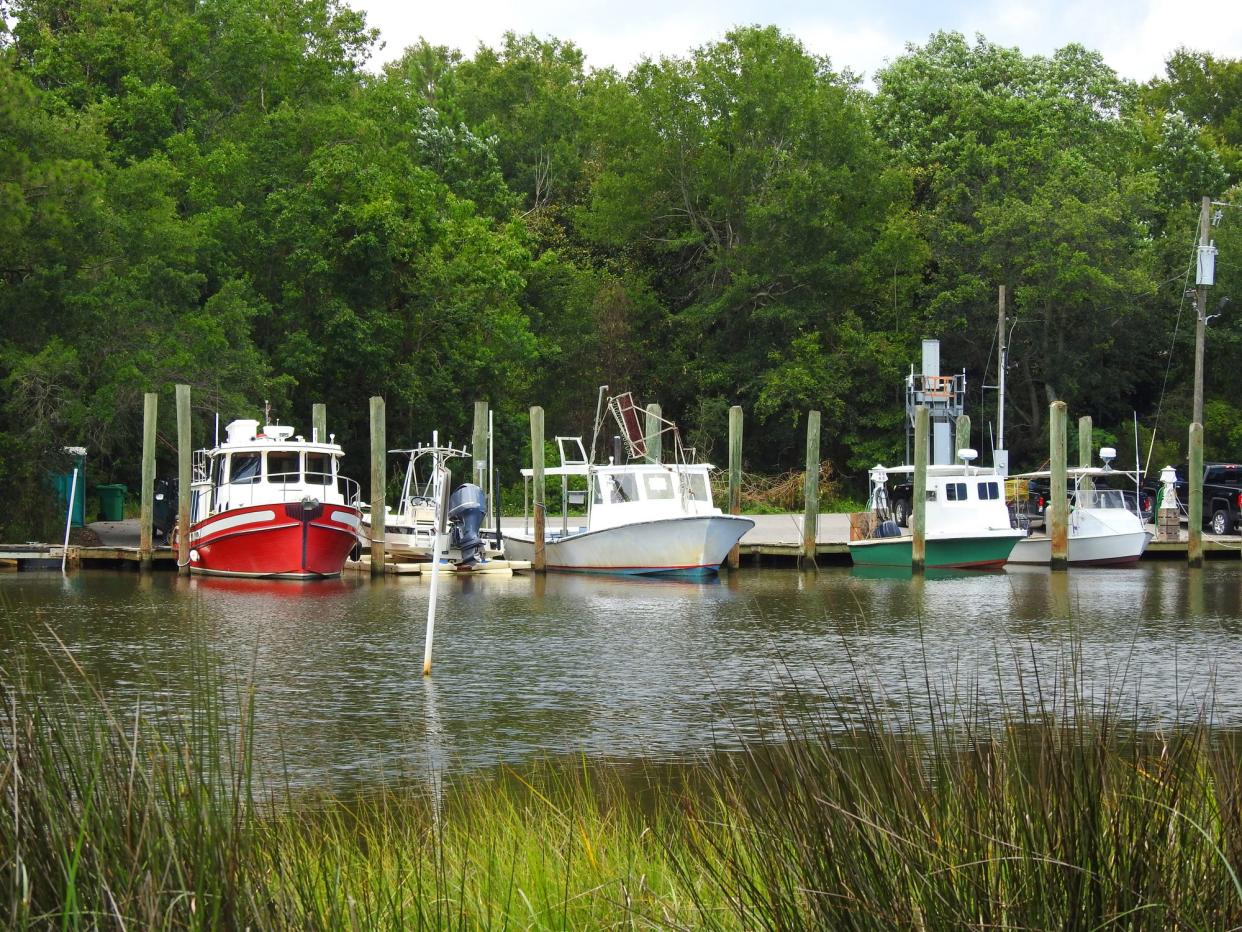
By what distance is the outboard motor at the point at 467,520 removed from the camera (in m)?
31.1

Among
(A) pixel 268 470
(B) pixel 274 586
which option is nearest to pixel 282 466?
(A) pixel 268 470

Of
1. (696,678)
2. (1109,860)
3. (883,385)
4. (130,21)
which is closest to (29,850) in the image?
(1109,860)

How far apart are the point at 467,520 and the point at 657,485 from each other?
3818mm

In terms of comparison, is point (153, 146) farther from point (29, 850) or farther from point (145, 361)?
point (29, 850)

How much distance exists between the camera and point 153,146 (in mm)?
42844

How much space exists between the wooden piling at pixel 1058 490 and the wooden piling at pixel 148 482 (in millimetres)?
17072

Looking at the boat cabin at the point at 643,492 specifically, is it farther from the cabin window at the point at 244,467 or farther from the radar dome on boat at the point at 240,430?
the radar dome on boat at the point at 240,430

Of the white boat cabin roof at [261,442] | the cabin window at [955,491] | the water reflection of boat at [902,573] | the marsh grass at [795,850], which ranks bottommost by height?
the water reflection of boat at [902,573]

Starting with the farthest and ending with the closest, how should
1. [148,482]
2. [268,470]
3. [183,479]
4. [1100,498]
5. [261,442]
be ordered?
[1100,498]
[268,470]
[261,442]
[148,482]
[183,479]

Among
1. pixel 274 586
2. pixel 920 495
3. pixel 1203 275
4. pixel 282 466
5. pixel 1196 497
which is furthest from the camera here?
pixel 1203 275

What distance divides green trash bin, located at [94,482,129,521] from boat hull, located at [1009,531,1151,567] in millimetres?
21870

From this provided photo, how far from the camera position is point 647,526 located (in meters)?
31.1

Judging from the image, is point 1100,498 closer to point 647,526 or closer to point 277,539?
point 647,526

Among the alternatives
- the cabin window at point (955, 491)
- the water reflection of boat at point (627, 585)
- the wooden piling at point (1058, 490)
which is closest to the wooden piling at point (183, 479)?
the water reflection of boat at point (627, 585)
